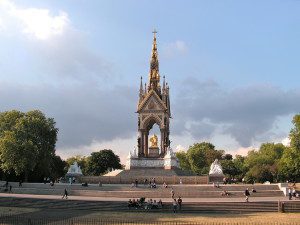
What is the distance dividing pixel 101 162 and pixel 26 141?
1502 inches

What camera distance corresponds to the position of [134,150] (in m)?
66.2

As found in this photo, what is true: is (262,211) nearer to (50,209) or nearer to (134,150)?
(50,209)

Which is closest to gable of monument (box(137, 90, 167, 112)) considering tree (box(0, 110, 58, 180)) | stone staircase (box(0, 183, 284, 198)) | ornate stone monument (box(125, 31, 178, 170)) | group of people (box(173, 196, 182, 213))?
ornate stone monument (box(125, 31, 178, 170))

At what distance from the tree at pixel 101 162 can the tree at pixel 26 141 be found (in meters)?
25.9

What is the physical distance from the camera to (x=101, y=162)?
98.3 metres

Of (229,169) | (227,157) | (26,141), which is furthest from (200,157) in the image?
(26,141)

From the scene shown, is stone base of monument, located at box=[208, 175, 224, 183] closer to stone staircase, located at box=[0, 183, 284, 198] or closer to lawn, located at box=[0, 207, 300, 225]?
stone staircase, located at box=[0, 183, 284, 198]

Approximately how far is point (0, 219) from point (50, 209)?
8.89 m

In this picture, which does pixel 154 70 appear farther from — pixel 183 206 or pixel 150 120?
pixel 183 206

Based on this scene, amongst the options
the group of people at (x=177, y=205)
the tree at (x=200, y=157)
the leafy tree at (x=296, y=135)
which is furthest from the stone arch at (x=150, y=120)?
the tree at (x=200, y=157)

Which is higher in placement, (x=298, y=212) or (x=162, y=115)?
(x=162, y=115)

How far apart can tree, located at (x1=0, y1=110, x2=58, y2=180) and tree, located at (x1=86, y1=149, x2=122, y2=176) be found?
25.9 metres

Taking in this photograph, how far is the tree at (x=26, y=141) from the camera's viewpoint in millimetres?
60188

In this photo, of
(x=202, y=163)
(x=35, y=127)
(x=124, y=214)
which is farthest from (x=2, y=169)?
(x=202, y=163)
